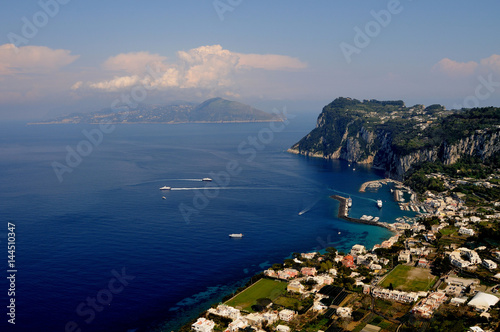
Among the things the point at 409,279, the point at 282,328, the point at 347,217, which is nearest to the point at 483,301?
the point at 409,279

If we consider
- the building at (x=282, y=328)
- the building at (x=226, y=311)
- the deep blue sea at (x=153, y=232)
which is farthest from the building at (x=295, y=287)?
the building at (x=282, y=328)

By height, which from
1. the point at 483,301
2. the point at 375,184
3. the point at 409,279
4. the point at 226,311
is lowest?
the point at 226,311

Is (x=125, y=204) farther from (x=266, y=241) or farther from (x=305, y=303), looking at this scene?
(x=305, y=303)

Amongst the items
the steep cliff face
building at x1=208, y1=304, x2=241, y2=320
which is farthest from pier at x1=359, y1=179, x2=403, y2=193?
building at x1=208, y1=304, x2=241, y2=320

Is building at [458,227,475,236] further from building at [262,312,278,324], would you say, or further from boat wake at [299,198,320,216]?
building at [262,312,278,324]

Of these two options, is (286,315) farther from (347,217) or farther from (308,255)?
(347,217)

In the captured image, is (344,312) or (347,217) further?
(347,217)

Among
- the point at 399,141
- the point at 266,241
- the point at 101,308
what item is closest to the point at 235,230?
the point at 266,241

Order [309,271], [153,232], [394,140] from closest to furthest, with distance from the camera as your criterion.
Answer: [309,271] → [153,232] → [394,140]
